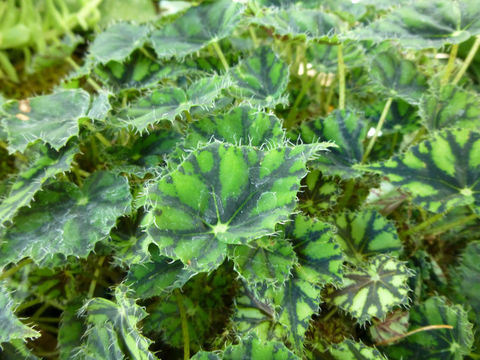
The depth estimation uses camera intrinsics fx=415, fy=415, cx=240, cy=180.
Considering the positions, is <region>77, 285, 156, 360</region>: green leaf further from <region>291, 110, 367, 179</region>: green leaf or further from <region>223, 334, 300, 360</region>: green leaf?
<region>291, 110, 367, 179</region>: green leaf

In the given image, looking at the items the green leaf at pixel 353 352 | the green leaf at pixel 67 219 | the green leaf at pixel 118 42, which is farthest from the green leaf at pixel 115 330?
the green leaf at pixel 118 42

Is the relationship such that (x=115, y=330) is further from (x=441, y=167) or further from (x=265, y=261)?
(x=441, y=167)

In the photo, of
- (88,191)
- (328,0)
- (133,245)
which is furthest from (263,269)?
(328,0)

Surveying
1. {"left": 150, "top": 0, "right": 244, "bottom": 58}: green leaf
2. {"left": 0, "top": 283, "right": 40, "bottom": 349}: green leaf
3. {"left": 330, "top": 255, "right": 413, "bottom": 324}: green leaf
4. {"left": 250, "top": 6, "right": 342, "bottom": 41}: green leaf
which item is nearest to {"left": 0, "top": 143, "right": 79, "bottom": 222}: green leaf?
{"left": 0, "top": 283, "right": 40, "bottom": 349}: green leaf

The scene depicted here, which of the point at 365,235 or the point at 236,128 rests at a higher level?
the point at 236,128

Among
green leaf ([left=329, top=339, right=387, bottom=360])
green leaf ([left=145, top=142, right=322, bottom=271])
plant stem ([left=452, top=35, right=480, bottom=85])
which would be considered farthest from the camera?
plant stem ([left=452, top=35, right=480, bottom=85])

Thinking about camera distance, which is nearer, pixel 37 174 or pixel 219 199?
pixel 219 199

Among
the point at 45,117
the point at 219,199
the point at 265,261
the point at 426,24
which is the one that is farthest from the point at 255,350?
the point at 426,24
